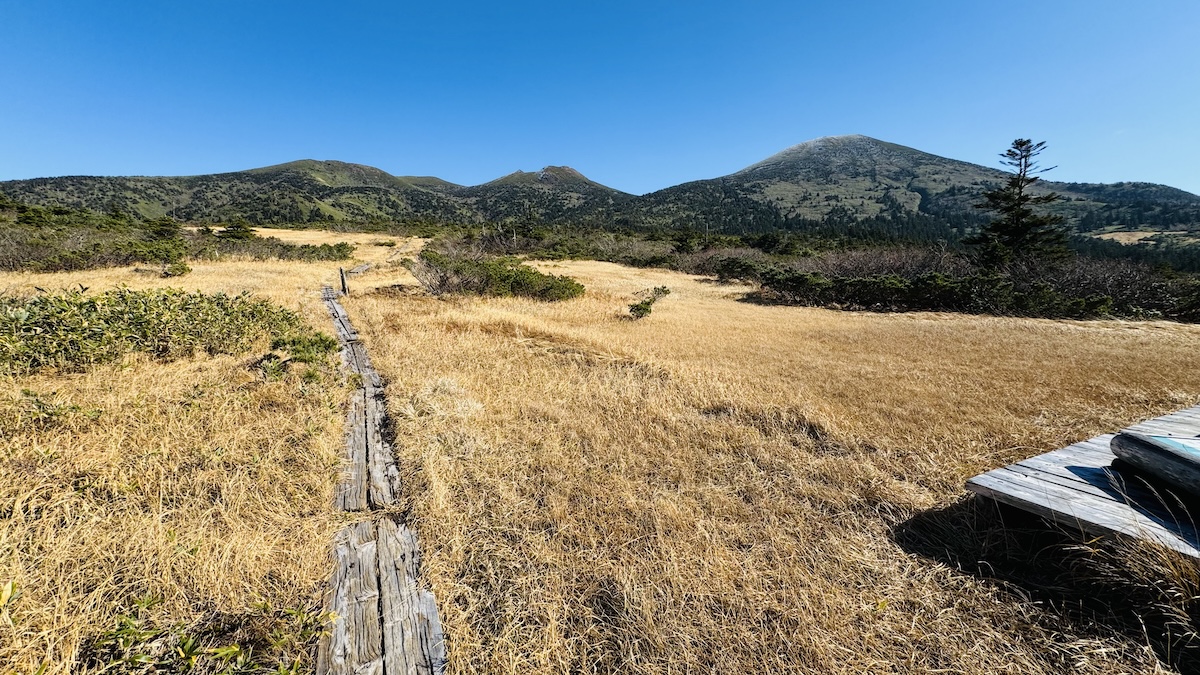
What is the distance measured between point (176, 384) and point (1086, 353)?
55.1 ft

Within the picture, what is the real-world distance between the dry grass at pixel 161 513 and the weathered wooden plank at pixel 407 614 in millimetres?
394

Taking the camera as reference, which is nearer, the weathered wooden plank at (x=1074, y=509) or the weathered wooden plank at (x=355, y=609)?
the weathered wooden plank at (x=355, y=609)

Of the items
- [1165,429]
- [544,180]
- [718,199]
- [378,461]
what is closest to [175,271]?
[378,461]

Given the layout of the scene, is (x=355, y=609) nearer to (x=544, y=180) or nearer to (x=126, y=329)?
(x=126, y=329)

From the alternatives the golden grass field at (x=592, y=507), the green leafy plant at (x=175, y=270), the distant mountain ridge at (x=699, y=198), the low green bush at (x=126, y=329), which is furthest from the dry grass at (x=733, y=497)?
the distant mountain ridge at (x=699, y=198)

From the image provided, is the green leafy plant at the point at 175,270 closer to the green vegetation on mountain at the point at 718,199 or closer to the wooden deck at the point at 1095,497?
the wooden deck at the point at 1095,497

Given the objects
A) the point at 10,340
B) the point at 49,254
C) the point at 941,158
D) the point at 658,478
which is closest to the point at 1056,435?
the point at 658,478

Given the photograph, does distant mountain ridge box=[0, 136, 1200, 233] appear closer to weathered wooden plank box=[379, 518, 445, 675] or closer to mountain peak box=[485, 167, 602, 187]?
mountain peak box=[485, 167, 602, 187]

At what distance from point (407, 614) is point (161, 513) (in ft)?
6.46

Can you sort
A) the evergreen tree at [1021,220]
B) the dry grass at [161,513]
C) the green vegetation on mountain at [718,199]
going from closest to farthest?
the dry grass at [161,513] < the evergreen tree at [1021,220] < the green vegetation on mountain at [718,199]

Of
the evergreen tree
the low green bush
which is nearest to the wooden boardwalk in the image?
the low green bush

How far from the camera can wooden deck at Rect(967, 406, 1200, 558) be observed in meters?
2.61

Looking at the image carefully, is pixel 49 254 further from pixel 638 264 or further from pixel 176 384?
pixel 638 264

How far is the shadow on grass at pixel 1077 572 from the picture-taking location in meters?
2.27
